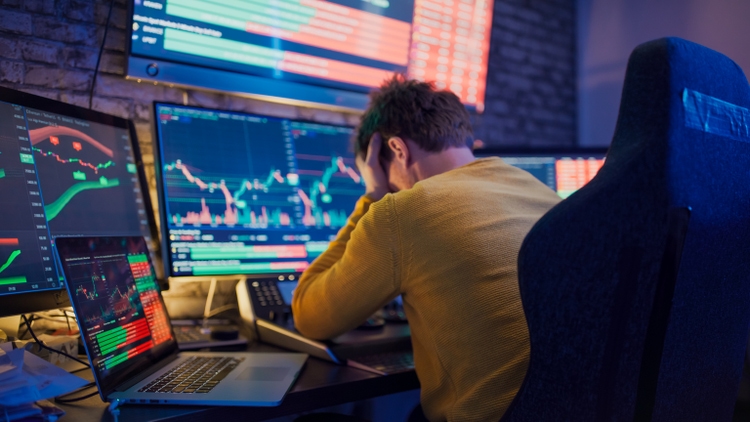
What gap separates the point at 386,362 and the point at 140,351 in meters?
0.51

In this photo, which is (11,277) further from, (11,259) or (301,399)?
(301,399)

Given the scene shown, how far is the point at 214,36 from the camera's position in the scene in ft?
5.53

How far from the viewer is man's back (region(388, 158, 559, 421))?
0.89 metres

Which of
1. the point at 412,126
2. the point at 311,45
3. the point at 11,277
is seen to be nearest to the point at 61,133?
the point at 11,277

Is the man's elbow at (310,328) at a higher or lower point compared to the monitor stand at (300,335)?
higher

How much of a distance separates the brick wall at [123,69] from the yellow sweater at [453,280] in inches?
32.6

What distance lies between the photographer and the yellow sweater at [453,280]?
90 centimetres

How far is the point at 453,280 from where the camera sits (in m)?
0.96

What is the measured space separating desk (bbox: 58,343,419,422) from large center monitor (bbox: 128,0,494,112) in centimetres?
90

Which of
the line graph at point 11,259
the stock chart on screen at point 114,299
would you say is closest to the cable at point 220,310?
the stock chart on screen at point 114,299

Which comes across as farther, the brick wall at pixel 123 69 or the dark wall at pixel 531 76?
the dark wall at pixel 531 76

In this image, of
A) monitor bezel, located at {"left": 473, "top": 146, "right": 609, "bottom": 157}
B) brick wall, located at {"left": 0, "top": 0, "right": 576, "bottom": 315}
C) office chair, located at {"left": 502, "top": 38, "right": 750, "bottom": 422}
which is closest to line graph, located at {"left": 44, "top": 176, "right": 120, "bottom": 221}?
brick wall, located at {"left": 0, "top": 0, "right": 576, "bottom": 315}

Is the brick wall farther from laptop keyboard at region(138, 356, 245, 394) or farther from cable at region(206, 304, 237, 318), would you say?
laptop keyboard at region(138, 356, 245, 394)

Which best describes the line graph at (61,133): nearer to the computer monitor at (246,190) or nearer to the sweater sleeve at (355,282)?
the computer monitor at (246,190)
